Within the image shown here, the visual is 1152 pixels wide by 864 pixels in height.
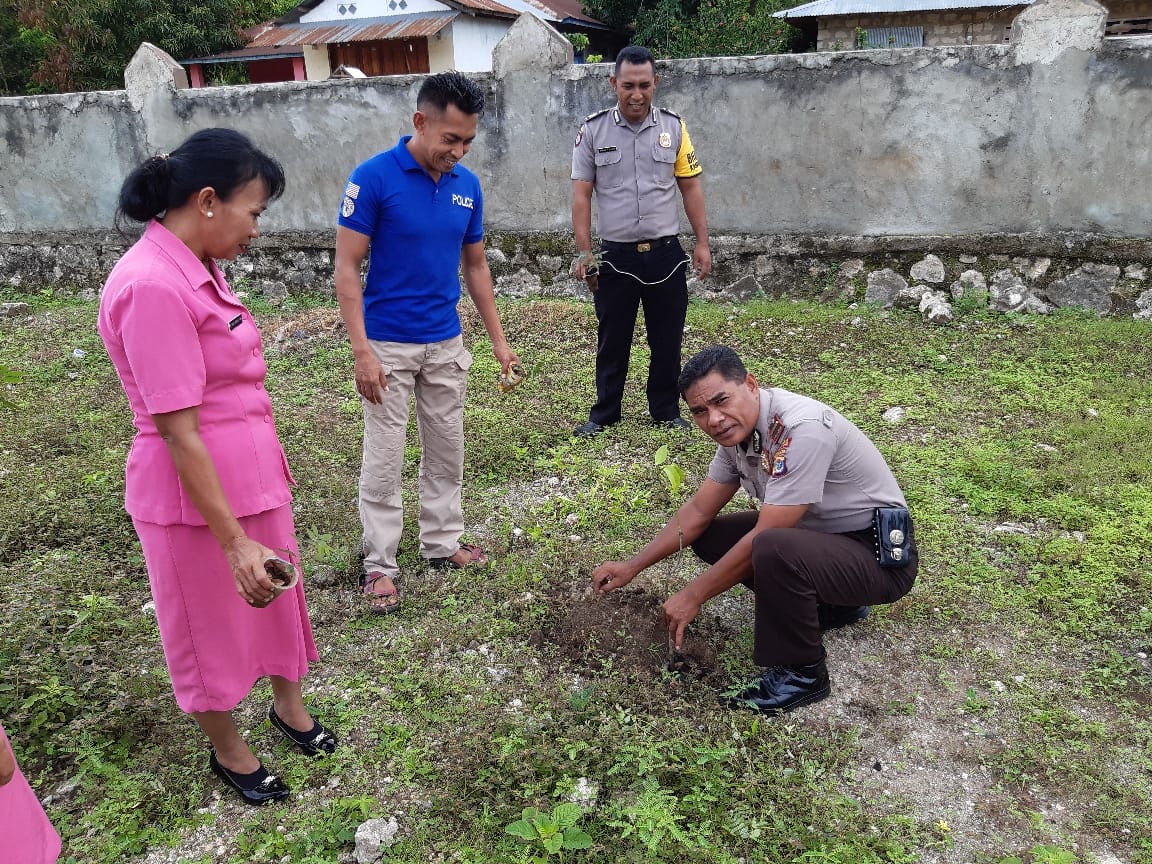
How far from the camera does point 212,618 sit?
217cm

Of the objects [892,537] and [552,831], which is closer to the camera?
[552,831]

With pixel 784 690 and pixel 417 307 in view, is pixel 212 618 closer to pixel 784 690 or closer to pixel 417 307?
pixel 417 307

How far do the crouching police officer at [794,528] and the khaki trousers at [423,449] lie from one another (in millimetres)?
1102

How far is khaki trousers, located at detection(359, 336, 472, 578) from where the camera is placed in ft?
10.4

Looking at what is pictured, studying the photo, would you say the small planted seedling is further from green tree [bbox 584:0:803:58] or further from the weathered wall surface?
green tree [bbox 584:0:803:58]

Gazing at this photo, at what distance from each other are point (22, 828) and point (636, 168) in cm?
391

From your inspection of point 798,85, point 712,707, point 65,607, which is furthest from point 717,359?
point 798,85

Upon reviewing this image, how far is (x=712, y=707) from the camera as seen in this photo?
8.69 feet

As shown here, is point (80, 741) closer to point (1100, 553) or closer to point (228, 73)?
point (1100, 553)

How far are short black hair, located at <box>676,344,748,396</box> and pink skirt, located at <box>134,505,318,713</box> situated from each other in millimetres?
1214

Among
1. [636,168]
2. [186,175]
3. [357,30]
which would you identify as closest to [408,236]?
[186,175]

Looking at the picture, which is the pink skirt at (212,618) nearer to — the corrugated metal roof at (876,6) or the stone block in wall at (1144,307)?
the stone block in wall at (1144,307)

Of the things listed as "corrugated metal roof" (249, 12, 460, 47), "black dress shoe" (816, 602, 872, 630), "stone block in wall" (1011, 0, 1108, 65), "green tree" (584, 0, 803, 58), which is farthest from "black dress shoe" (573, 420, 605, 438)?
"corrugated metal roof" (249, 12, 460, 47)

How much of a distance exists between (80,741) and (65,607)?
2.75ft
